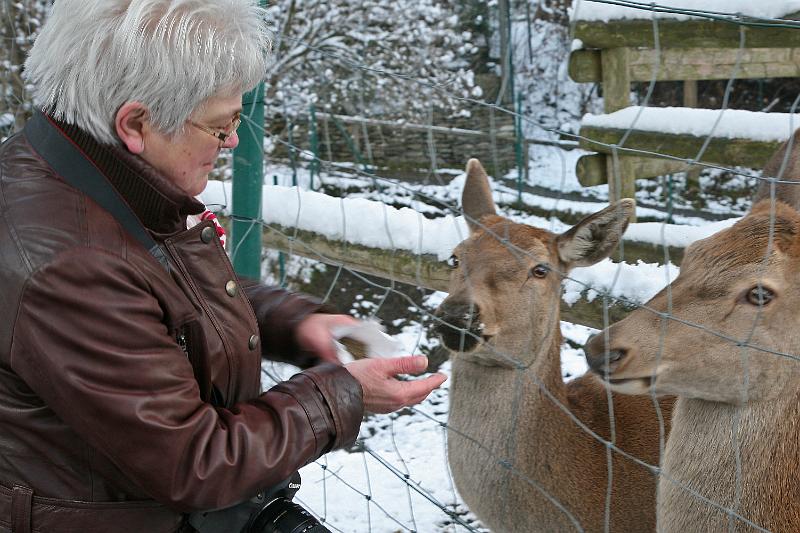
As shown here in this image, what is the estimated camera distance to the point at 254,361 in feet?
6.77

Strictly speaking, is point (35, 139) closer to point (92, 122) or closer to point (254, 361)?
point (92, 122)

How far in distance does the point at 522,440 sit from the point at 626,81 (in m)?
3.72

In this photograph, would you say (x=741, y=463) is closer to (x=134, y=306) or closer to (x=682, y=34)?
(x=134, y=306)

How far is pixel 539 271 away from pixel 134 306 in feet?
5.75

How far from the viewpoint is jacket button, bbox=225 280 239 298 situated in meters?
2.01

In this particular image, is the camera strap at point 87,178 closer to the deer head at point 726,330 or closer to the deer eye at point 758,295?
the deer head at point 726,330

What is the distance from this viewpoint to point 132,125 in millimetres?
1892

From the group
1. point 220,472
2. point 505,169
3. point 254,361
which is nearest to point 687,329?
point 254,361

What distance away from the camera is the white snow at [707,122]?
4.29 m

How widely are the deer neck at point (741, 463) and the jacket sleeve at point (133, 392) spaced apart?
120 centimetres

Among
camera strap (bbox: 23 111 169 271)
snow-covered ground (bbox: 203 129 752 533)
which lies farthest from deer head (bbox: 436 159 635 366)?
camera strap (bbox: 23 111 169 271)

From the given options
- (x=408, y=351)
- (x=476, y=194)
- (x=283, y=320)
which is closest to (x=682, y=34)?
(x=476, y=194)

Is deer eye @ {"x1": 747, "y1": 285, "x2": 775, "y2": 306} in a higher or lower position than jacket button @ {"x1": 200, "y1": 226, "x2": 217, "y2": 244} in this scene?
lower

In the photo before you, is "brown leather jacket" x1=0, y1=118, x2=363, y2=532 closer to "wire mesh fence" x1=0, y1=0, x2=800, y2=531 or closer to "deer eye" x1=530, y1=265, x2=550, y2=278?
"wire mesh fence" x1=0, y1=0, x2=800, y2=531
